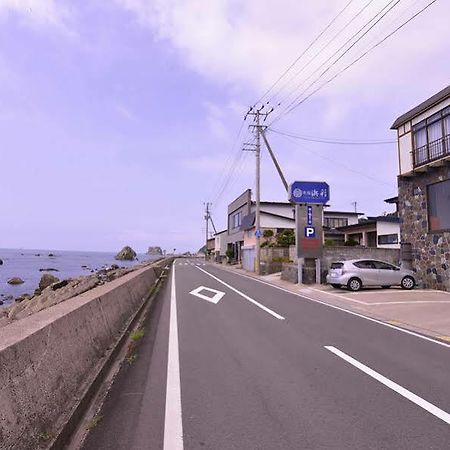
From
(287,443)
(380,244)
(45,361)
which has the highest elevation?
(380,244)

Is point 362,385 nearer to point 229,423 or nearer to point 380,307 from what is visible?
point 229,423

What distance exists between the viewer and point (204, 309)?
50.6 ft

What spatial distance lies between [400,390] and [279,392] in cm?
161

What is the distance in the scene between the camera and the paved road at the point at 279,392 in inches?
182

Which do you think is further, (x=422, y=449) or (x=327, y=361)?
(x=327, y=361)

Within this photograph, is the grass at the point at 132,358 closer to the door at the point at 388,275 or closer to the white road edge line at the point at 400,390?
the white road edge line at the point at 400,390

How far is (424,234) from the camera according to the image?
72.2ft

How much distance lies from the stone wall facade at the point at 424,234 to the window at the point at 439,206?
0.19m

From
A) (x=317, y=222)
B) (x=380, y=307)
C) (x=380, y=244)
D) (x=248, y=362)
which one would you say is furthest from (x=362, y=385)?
(x=380, y=244)

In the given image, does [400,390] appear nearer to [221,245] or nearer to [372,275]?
[372,275]

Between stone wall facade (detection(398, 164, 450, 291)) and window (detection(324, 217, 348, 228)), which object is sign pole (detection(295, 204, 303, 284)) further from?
window (detection(324, 217, 348, 228))

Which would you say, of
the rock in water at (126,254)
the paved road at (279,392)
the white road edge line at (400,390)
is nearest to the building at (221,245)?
the rock in water at (126,254)

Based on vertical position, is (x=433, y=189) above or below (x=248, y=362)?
above

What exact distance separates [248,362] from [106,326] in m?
2.98
